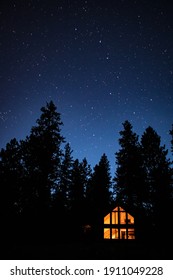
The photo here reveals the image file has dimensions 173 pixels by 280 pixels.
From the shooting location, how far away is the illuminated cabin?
23.6 meters

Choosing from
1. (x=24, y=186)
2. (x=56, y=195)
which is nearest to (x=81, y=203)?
(x=56, y=195)

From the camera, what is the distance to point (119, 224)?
23672mm

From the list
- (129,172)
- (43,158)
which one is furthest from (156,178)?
(43,158)

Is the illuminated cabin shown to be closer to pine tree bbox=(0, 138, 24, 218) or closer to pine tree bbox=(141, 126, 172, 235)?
pine tree bbox=(141, 126, 172, 235)

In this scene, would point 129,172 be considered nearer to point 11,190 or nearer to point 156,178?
point 156,178

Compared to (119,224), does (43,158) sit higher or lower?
higher

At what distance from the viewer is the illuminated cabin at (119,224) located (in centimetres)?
2358

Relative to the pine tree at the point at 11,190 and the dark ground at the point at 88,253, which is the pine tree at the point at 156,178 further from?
the pine tree at the point at 11,190

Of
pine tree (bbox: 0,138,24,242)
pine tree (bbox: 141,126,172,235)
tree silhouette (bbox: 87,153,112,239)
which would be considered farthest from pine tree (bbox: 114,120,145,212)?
pine tree (bbox: 0,138,24,242)

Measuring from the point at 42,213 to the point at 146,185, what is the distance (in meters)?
12.4

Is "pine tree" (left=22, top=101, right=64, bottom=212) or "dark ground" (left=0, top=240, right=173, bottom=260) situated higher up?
"pine tree" (left=22, top=101, right=64, bottom=212)

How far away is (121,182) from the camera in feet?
97.1

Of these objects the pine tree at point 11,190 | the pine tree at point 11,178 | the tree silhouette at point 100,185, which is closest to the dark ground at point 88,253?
the pine tree at point 11,190

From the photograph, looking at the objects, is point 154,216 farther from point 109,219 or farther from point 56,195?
point 56,195
